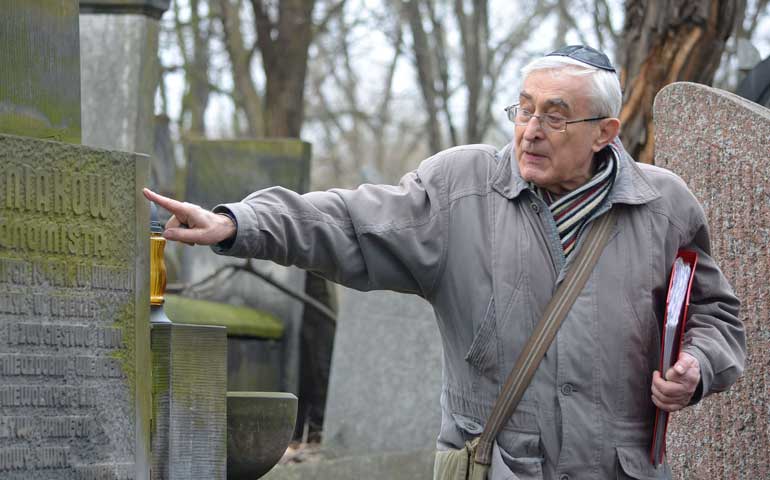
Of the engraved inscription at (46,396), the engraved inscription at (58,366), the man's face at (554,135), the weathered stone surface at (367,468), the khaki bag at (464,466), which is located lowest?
the weathered stone surface at (367,468)

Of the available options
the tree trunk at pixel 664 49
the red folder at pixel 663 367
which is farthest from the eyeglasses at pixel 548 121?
the tree trunk at pixel 664 49

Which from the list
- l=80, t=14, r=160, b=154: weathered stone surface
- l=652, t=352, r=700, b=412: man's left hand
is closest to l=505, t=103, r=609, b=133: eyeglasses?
l=652, t=352, r=700, b=412: man's left hand

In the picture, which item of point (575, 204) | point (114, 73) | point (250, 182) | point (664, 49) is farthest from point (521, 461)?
point (250, 182)

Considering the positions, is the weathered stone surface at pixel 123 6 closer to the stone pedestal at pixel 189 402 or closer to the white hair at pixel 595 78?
the stone pedestal at pixel 189 402

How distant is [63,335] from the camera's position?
149 inches

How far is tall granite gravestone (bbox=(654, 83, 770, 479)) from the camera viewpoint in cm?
477

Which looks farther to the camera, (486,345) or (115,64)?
(115,64)

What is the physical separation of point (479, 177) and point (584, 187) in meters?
0.30

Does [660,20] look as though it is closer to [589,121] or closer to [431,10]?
[589,121]

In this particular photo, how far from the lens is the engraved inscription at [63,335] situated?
12.1ft

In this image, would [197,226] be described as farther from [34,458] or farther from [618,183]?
[618,183]

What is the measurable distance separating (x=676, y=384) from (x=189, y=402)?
1.59 meters

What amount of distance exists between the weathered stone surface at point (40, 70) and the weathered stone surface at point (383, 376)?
5.10m

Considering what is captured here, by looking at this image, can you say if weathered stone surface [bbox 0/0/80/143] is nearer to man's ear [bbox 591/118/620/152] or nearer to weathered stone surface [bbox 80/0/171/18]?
man's ear [bbox 591/118/620/152]
